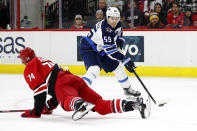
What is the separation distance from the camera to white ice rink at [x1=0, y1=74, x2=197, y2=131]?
361 cm

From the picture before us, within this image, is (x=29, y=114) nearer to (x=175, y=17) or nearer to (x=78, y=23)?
(x=78, y=23)

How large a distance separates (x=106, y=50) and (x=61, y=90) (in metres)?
1.08

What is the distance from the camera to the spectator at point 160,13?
24.5 ft

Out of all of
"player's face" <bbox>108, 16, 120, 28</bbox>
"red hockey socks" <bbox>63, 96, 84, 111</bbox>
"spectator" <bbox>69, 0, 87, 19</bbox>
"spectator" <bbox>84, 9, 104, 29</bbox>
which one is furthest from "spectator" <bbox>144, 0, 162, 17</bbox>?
"red hockey socks" <bbox>63, 96, 84, 111</bbox>

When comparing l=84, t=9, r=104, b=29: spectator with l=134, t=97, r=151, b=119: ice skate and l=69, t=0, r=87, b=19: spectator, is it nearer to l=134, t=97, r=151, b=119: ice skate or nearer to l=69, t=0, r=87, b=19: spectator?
l=69, t=0, r=87, b=19: spectator

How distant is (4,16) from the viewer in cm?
827

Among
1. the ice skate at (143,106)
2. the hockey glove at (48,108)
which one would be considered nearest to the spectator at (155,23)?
the hockey glove at (48,108)

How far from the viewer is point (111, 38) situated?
4715 millimetres

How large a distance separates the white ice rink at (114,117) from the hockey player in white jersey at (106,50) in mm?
509

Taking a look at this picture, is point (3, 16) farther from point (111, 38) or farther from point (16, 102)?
point (111, 38)

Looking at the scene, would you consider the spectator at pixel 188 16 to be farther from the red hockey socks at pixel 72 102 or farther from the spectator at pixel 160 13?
the red hockey socks at pixel 72 102

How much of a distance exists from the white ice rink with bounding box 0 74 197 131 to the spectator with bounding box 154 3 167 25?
5.23 ft

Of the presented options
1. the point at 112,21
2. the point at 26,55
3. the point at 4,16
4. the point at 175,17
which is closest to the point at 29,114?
the point at 26,55

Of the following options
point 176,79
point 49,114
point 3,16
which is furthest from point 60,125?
point 3,16
